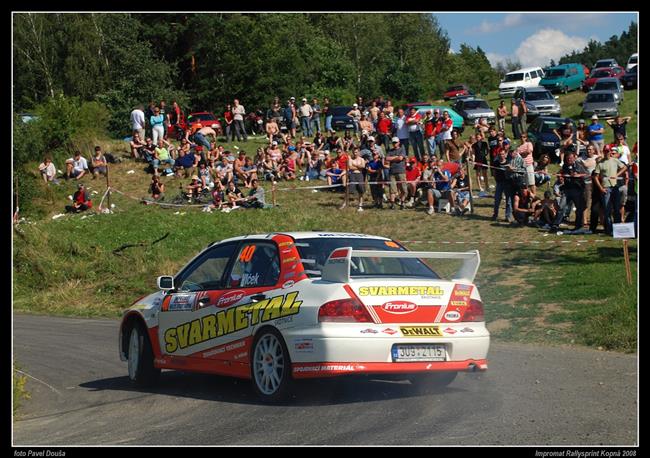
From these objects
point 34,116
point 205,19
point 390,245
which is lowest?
point 390,245

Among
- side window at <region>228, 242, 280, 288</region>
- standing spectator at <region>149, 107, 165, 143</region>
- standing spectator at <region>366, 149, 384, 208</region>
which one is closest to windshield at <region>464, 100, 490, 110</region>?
standing spectator at <region>149, 107, 165, 143</region>

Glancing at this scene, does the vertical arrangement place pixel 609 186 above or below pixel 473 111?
below

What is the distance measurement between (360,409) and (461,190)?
57.0 feet

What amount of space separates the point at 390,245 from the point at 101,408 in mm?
3204

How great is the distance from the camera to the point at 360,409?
8.54 meters

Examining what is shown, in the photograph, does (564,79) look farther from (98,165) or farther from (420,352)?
(420,352)

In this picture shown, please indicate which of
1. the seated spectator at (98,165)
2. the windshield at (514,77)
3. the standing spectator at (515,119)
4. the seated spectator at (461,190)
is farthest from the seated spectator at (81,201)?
the windshield at (514,77)

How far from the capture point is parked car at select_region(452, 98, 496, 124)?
4616cm

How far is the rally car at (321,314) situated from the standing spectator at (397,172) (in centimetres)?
1553

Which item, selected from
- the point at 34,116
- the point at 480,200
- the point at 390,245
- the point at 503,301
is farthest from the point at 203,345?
the point at 34,116

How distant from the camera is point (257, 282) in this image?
31.8ft

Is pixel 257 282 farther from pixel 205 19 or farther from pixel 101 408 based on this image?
pixel 205 19

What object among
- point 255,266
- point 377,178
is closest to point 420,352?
point 255,266

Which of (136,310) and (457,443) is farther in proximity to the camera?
(136,310)
